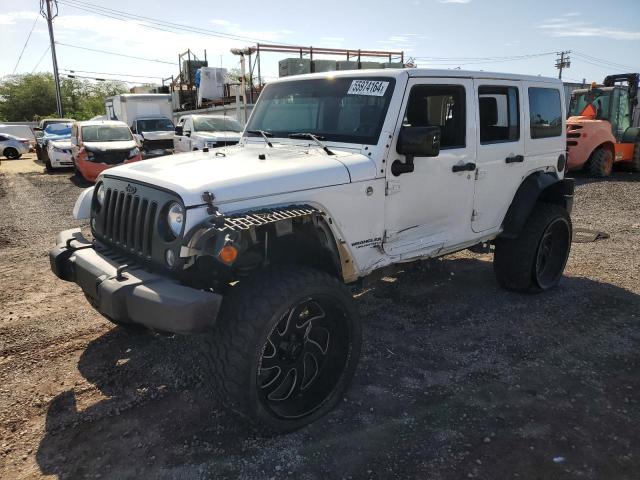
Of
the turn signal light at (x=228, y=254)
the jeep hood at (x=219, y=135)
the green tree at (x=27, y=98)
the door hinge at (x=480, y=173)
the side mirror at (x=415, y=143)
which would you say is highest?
the green tree at (x=27, y=98)

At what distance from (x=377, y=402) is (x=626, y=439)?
1.45 meters

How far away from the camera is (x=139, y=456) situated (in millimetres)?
2691

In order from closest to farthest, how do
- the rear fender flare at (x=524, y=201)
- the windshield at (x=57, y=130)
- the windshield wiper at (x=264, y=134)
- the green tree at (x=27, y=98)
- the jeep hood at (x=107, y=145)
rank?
the windshield wiper at (x=264, y=134), the rear fender flare at (x=524, y=201), the jeep hood at (x=107, y=145), the windshield at (x=57, y=130), the green tree at (x=27, y=98)

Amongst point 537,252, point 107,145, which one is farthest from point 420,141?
point 107,145

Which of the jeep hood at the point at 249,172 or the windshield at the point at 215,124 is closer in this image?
the jeep hood at the point at 249,172

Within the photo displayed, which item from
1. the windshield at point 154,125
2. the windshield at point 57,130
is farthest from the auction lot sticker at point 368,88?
the windshield at point 57,130

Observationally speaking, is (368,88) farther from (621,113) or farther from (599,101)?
(621,113)

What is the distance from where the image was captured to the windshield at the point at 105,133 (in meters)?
13.3

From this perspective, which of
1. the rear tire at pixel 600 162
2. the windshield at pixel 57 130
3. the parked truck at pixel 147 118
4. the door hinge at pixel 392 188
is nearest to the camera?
the door hinge at pixel 392 188

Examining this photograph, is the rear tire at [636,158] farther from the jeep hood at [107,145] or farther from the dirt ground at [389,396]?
the jeep hood at [107,145]

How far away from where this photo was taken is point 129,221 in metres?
3.03

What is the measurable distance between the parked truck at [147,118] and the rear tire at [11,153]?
4.43m

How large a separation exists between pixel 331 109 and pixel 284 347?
187 cm

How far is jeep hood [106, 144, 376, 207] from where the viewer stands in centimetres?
270
